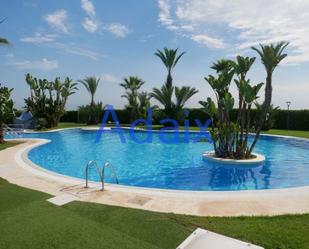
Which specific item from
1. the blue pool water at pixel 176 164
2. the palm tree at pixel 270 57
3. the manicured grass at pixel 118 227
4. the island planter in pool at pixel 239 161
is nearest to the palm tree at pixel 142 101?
the blue pool water at pixel 176 164

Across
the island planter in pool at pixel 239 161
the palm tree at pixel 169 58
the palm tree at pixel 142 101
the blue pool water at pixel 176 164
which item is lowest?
the blue pool water at pixel 176 164

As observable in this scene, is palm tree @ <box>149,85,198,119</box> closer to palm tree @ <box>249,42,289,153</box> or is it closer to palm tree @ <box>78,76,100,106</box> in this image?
palm tree @ <box>78,76,100,106</box>

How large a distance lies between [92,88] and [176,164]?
2215 cm

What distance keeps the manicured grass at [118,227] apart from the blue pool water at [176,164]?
3.76 metres

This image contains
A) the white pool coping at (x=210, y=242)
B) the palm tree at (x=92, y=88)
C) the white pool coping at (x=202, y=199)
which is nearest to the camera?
the white pool coping at (x=210, y=242)

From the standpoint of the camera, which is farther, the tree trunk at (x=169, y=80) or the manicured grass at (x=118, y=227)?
Answer: the tree trunk at (x=169, y=80)

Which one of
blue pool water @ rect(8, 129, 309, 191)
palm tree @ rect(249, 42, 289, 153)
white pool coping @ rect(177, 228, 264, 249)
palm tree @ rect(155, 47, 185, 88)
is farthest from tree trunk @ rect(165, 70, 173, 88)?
white pool coping @ rect(177, 228, 264, 249)

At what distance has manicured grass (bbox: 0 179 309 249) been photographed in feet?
13.3

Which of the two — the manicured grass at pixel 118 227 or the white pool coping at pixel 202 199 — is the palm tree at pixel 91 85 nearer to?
the white pool coping at pixel 202 199

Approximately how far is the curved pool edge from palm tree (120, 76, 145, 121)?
22150 mm

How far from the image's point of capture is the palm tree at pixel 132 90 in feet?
97.5

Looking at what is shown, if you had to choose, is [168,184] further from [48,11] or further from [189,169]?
[48,11]

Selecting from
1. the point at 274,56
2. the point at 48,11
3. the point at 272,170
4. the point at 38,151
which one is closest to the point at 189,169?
the point at 272,170

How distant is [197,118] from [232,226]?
82.1ft
